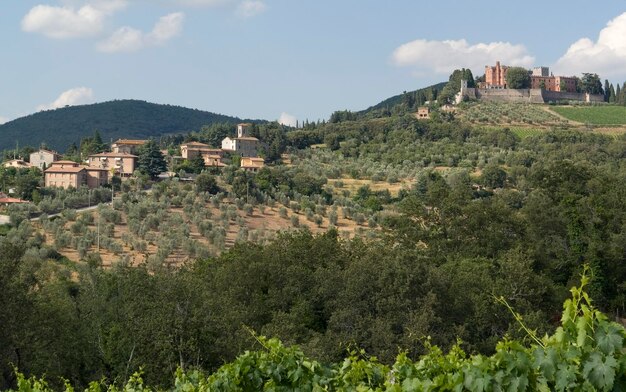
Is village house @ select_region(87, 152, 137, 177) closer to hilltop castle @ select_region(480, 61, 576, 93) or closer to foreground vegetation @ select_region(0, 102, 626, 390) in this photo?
foreground vegetation @ select_region(0, 102, 626, 390)

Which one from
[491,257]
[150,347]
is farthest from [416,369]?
[491,257]

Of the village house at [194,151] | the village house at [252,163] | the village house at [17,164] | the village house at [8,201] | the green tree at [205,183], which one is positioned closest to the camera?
the village house at [8,201]

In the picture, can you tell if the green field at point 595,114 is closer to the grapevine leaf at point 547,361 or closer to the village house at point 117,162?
the village house at point 117,162

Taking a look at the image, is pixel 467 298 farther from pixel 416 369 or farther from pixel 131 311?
pixel 416 369

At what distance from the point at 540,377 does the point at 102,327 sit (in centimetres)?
1695

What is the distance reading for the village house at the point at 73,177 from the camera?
6506cm

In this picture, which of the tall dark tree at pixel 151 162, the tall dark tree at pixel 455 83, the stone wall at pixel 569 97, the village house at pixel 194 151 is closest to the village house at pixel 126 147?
the village house at pixel 194 151

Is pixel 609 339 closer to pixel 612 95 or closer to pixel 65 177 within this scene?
pixel 65 177

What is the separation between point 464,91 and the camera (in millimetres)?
125375

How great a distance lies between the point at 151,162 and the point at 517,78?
78.4 meters

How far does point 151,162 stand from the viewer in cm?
7150

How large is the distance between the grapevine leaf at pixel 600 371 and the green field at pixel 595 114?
10434 cm

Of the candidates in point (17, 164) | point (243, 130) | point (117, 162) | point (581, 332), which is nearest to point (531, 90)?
point (243, 130)

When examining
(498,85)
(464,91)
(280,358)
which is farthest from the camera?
(498,85)
